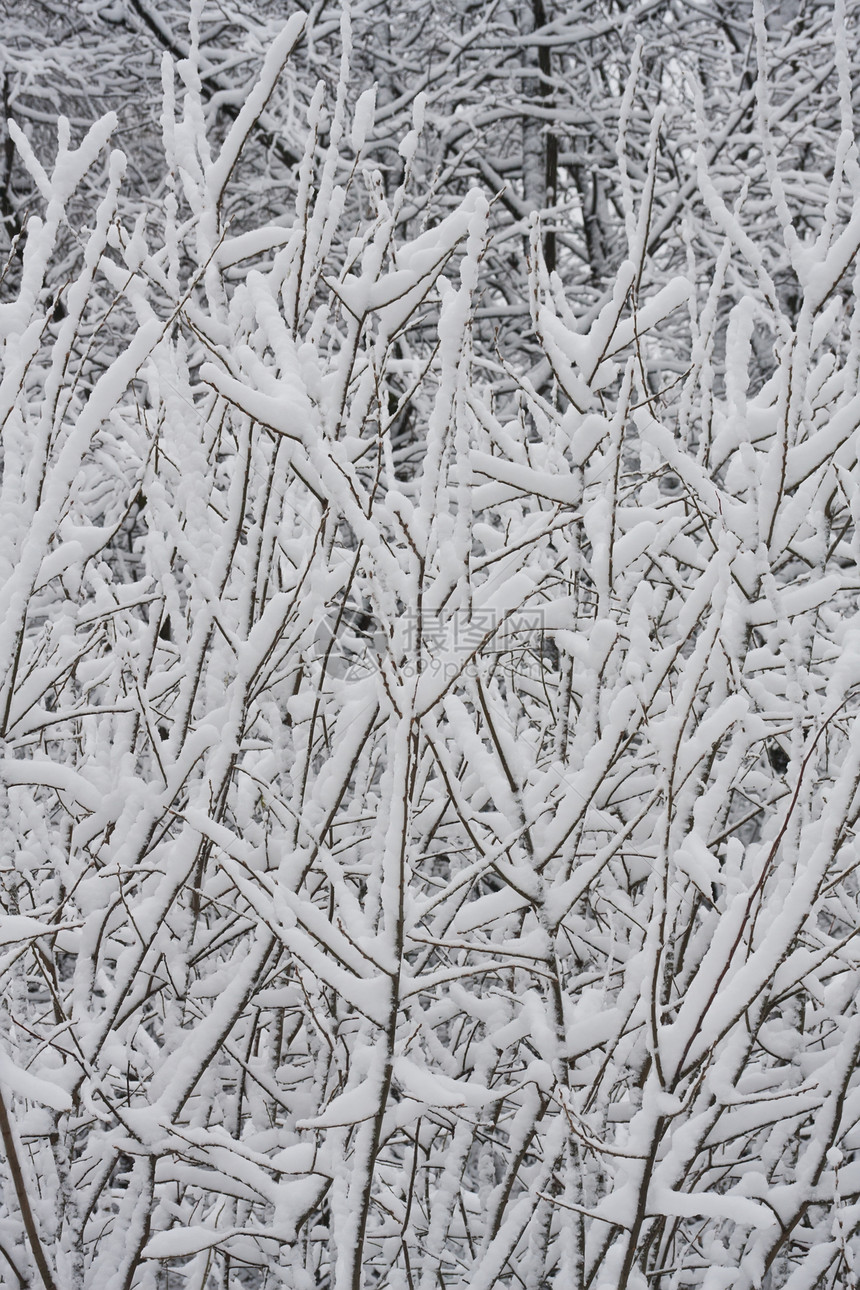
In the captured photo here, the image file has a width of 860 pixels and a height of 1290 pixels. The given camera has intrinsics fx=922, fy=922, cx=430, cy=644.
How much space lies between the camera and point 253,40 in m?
4.61

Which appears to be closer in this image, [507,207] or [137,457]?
[137,457]

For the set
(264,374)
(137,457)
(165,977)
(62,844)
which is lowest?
(165,977)

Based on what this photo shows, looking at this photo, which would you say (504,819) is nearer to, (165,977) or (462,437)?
(462,437)

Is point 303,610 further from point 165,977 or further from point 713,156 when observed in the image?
point 713,156

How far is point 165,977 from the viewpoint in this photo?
158 centimetres

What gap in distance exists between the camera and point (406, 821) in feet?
3.24

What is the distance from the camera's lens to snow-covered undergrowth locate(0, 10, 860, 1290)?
110cm

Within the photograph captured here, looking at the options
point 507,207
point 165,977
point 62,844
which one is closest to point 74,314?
point 62,844

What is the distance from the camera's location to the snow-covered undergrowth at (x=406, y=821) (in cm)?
110

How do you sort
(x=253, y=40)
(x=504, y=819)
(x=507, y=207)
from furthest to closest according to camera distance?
(x=507, y=207) < (x=253, y=40) < (x=504, y=819)

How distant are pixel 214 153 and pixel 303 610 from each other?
21.1 feet

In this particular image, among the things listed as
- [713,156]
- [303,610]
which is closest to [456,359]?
[303,610]

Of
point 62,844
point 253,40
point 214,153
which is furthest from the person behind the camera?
point 214,153

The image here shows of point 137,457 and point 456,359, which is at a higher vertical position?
point 456,359
